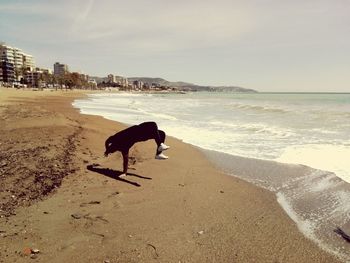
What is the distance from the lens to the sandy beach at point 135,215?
4.23m

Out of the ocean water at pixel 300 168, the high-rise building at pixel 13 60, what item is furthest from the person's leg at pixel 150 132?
the high-rise building at pixel 13 60

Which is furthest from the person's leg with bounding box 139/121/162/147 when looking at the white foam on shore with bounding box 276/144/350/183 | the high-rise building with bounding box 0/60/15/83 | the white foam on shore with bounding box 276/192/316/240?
the high-rise building with bounding box 0/60/15/83

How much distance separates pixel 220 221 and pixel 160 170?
3110mm

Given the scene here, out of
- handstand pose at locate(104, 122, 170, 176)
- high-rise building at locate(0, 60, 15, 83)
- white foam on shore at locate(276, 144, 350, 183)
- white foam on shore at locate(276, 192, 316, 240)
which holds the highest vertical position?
handstand pose at locate(104, 122, 170, 176)

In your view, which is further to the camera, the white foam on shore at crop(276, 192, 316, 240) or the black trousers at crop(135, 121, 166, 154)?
the black trousers at crop(135, 121, 166, 154)

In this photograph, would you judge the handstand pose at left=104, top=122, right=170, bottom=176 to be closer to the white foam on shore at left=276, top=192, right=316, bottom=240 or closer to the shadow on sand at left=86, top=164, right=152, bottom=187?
the shadow on sand at left=86, top=164, right=152, bottom=187

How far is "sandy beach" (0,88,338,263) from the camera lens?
4230 millimetres

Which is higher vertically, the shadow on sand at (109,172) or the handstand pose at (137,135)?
the handstand pose at (137,135)

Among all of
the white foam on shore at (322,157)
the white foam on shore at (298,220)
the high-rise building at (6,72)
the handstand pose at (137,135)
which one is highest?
the handstand pose at (137,135)

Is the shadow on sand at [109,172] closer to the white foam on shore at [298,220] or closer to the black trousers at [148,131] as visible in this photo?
the black trousers at [148,131]

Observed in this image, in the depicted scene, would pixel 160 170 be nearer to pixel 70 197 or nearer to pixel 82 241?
pixel 70 197

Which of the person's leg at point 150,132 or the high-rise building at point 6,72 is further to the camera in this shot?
the high-rise building at point 6,72

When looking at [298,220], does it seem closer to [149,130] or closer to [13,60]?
[149,130]

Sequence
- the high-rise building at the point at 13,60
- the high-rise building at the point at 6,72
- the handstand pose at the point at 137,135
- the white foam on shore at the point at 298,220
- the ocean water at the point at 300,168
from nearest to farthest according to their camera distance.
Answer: the white foam on shore at the point at 298,220 < the ocean water at the point at 300,168 < the handstand pose at the point at 137,135 < the high-rise building at the point at 6,72 < the high-rise building at the point at 13,60
